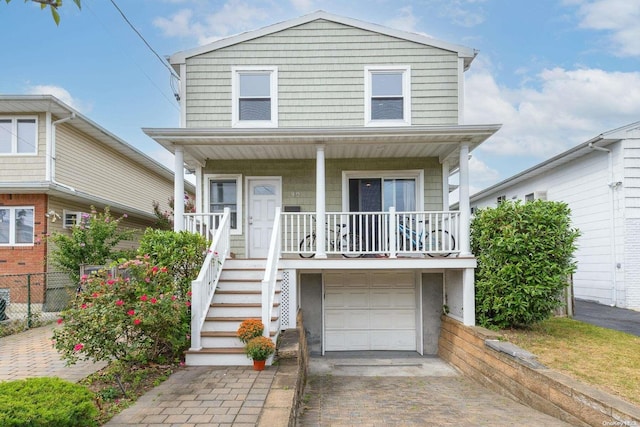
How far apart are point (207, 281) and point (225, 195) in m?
3.83

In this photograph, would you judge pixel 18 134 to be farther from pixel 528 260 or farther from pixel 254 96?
pixel 528 260

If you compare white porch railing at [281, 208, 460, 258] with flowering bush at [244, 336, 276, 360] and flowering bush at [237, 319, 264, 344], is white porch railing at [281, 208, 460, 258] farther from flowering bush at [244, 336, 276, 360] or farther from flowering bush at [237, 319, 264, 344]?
flowering bush at [244, 336, 276, 360]

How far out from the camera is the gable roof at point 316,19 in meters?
9.59

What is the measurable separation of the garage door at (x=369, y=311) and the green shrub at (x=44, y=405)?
6593 millimetres

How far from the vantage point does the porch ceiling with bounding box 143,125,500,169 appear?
25.2ft

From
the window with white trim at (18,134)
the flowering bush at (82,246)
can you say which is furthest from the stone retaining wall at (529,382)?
the window with white trim at (18,134)

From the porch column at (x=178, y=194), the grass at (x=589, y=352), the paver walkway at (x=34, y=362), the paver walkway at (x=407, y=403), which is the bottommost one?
the paver walkway at (x=407, y=403)

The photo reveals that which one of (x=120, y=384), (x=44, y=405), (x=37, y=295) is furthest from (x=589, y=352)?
(x=37, y=295)

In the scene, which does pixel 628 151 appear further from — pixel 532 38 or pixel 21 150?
pixel 21 150

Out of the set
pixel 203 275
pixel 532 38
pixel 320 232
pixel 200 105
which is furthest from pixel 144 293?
pixel 532 38

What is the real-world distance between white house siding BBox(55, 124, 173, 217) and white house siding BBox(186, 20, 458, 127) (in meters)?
4.26

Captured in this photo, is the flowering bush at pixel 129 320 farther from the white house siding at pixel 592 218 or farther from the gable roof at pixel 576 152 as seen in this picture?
the gable roof at pixel 576 152

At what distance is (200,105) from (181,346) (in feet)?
20.4

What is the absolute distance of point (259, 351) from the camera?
514cm
